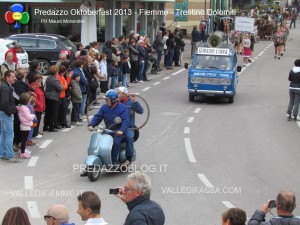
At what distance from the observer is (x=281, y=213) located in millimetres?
6938

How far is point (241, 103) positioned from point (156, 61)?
8.84 m

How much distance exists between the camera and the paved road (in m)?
11.2

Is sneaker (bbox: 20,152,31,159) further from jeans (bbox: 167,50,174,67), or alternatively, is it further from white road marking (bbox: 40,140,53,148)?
jeans (bbox: 167,50,174,67)

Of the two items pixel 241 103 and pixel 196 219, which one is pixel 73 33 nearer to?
pixel 241 103

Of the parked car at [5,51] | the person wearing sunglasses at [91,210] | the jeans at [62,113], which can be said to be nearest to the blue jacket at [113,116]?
the jeans at [62,113]

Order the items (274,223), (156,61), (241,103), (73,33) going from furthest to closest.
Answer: (73,33), (156,61), (241,103), (274,223)

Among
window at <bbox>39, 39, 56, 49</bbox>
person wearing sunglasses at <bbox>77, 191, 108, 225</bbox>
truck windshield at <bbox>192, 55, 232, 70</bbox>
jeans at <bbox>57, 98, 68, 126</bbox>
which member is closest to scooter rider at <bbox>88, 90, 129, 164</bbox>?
jeans at <bbox>57, 98, 68, 126</bbox>

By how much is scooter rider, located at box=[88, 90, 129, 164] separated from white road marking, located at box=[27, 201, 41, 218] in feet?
6.97

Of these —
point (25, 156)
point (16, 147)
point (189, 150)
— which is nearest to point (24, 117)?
point (25, 156)

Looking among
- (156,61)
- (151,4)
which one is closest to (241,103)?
(156,61)

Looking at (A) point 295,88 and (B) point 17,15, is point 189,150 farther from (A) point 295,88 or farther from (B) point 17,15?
(B) point 17,15

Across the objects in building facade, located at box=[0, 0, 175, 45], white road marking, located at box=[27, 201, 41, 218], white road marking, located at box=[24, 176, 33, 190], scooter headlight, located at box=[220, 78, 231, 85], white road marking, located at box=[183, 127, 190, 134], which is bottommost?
white road marking, located at box=[183, 127, 190, 134]

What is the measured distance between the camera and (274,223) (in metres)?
6.78

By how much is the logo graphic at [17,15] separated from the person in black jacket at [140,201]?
94.4 feet
